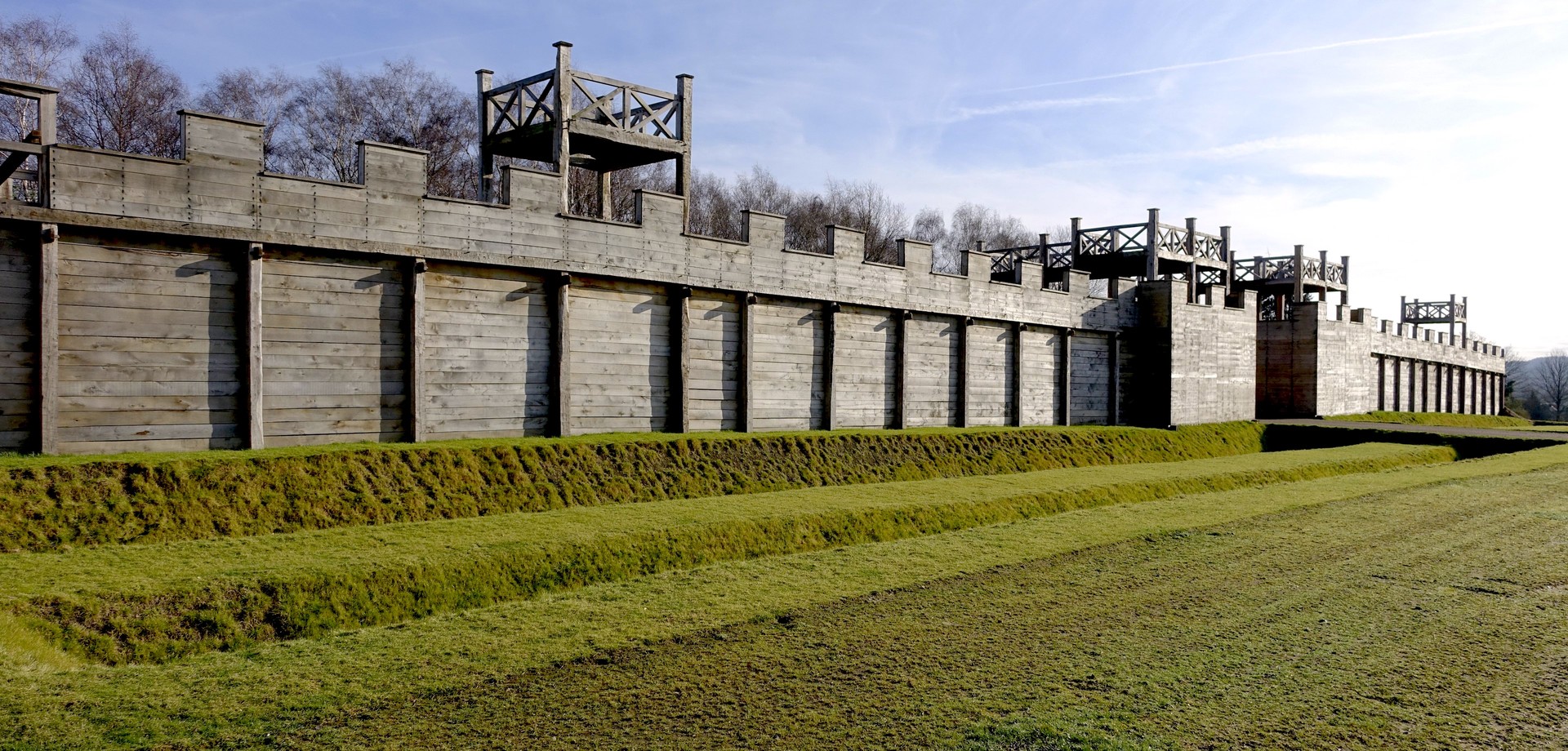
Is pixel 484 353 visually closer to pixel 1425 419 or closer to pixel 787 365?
pixel 787 365

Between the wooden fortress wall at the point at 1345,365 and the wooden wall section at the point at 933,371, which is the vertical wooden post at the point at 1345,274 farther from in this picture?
the wooden wall section at the point at 933,371

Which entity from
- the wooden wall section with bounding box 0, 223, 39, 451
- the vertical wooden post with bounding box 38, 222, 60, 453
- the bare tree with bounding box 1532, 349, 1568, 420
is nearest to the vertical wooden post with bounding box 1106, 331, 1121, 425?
the vertical wooden post with bounding box 38, 222, 60, 453

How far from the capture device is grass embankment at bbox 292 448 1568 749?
5895 mm

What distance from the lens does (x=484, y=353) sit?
1550 cm

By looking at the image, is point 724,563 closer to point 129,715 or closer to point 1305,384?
point 129,715

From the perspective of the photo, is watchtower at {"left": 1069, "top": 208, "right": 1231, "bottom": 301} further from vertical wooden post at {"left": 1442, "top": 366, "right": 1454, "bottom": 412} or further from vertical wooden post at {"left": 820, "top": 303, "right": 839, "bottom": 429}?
vertical wooden post at {"left": 1442, "top": 366, "right": 1454, "bottom": 412}

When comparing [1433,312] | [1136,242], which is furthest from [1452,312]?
[1136,242]

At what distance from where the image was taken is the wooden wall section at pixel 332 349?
13.5 meters

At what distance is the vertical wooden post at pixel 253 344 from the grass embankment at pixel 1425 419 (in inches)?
1464

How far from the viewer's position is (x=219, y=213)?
12.9 m

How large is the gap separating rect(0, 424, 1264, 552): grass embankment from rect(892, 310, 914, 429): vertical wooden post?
0.90 metres

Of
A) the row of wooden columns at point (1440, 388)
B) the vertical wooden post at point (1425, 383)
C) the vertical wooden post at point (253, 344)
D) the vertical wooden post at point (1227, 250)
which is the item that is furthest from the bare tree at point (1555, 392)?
the vertical wooden post at point (253, 344)

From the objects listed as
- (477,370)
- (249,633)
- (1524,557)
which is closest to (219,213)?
(477,370)

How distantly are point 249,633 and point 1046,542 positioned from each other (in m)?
8.56
